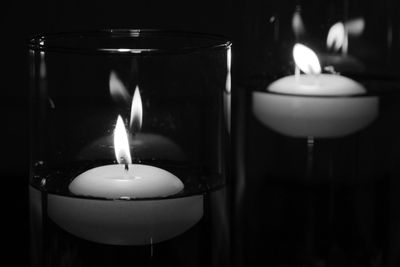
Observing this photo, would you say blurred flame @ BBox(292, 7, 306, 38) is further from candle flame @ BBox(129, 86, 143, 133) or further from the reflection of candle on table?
candle flame @ BBox(129, 86, 143, 133)

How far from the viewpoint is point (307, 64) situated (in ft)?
2.11

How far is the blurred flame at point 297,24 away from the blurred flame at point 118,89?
25 centimetres

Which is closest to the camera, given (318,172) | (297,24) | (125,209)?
(125,209)

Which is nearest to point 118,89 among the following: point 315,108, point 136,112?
point 136,112

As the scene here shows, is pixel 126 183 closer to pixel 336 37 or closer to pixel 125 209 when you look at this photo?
pixel 125 209

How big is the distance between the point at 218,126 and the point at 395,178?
0.54 ft

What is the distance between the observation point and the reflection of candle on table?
568mm

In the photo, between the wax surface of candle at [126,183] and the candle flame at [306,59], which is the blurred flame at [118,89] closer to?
the wax surface of candle at [126,183]

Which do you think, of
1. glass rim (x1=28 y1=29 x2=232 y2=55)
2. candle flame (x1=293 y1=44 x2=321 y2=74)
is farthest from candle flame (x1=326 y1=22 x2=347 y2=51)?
glass rim (x1=28 y1=29 x2=232 y2=55)

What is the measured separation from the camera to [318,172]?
57 centimetres

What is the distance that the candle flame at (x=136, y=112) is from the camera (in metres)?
0.48

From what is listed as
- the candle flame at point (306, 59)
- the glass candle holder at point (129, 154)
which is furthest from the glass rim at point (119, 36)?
the candle flame at point (306, 59)

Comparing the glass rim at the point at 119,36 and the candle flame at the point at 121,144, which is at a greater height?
the glass rim at the point at 119,36

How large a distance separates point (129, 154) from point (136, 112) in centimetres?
3
